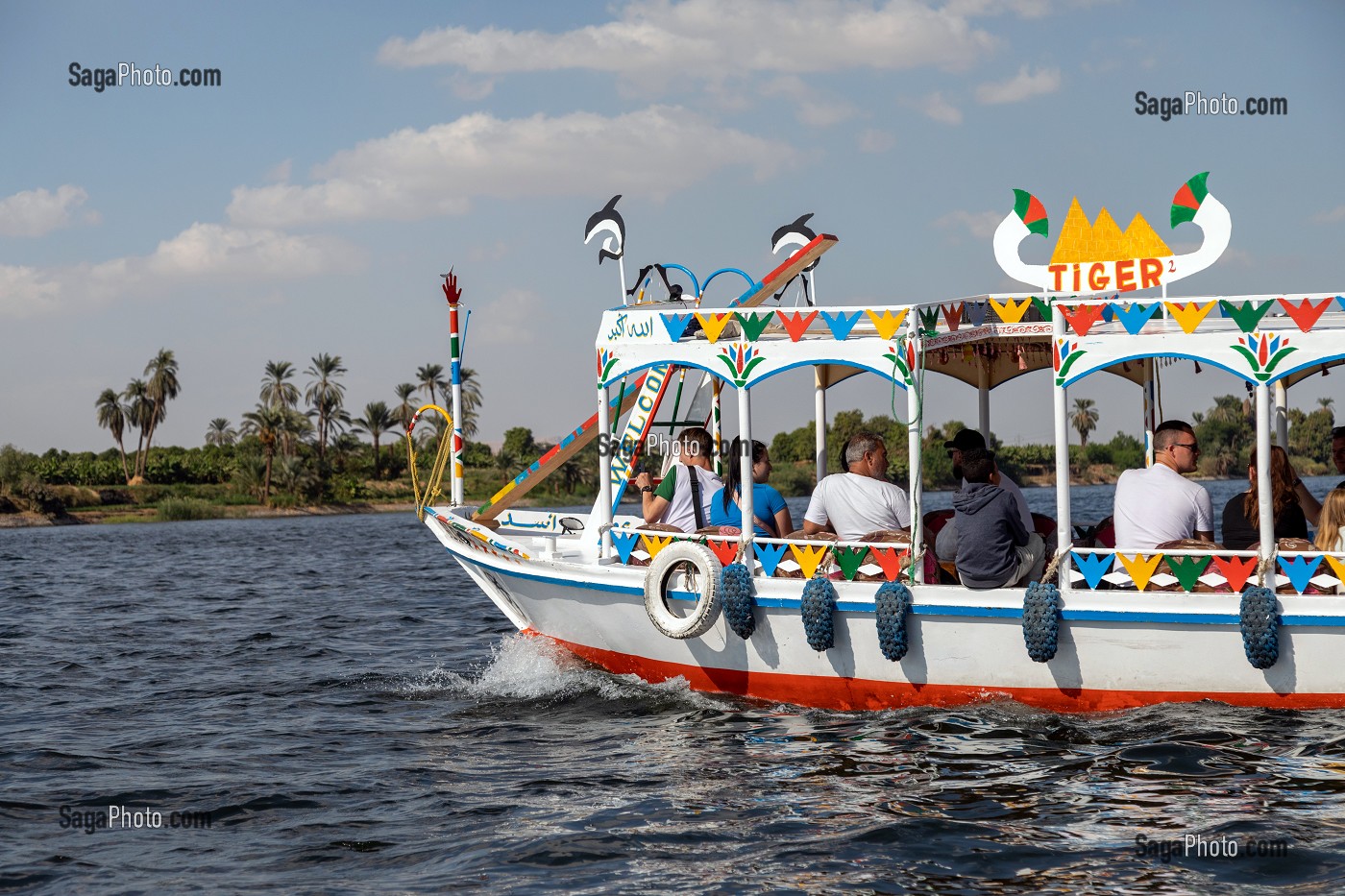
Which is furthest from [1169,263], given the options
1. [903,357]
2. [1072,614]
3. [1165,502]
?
[1072,614]

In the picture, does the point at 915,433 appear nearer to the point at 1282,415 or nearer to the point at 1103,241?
the point at 1103,241

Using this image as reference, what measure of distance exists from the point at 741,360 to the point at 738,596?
5.79 feet

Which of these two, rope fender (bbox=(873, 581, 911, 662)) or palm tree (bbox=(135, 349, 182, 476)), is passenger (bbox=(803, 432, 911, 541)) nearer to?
rope fender (bbox=(873, 581, 911, 662))

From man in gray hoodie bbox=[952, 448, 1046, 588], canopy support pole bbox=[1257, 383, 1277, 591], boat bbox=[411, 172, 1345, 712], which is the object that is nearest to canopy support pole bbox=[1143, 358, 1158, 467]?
boat bbox=[411, 172, 1345, 712]

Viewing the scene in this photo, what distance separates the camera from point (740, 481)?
9609 mm

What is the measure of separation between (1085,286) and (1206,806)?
11.7 feet

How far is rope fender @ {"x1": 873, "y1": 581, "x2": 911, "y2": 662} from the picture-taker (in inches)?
344

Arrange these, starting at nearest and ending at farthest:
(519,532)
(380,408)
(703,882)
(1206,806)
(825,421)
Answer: (703,882) → (1206,806) → (825,421) → (519,532) → (380,408)

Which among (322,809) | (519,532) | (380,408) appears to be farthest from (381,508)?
(322,809)

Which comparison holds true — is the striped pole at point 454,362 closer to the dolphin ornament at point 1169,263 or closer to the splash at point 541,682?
the splash at point 541,682

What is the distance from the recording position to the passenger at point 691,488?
10453mm

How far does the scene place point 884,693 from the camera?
30.1 ft

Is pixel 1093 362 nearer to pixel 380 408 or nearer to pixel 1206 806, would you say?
pixel 1206 806

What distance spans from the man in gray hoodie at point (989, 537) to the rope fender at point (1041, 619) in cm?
34
